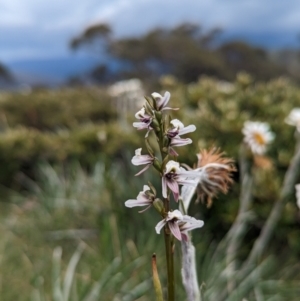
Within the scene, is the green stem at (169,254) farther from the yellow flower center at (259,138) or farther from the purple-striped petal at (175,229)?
the yellow flower center at (259,138)

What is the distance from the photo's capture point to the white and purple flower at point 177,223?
2.30 feet

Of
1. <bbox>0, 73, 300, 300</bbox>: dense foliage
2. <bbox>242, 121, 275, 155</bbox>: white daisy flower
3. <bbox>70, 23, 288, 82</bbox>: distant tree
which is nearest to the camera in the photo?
<bbox>242, 121, 275, 155</bbox>: white daisy flower

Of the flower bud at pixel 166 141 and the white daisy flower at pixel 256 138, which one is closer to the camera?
the flower bud at pixel 166 141

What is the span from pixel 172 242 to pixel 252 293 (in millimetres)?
1723

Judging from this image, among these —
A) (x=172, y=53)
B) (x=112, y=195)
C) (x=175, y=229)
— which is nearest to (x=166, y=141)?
(x=175, y=229)

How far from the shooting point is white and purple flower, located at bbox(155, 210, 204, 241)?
70cm

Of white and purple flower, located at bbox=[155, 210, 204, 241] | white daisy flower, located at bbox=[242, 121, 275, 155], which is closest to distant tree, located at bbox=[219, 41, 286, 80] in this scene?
white daisy flower, located at bbox=[242, 121, 275, 155]

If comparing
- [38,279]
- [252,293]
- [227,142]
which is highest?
[227,142]

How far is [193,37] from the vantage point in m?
19.3

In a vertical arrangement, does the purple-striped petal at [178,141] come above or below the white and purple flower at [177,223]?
above

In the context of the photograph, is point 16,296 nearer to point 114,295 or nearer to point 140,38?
point 114,295

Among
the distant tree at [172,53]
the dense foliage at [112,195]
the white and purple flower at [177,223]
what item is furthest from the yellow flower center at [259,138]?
the distant tree at [172,53]

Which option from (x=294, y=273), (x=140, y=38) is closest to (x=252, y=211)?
(x=294, y=273)

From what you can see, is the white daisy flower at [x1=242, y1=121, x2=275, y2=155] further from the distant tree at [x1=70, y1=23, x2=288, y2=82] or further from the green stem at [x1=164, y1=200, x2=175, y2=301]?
the distant tree at [x1=70, y1=23, x2=288, y2=82]
